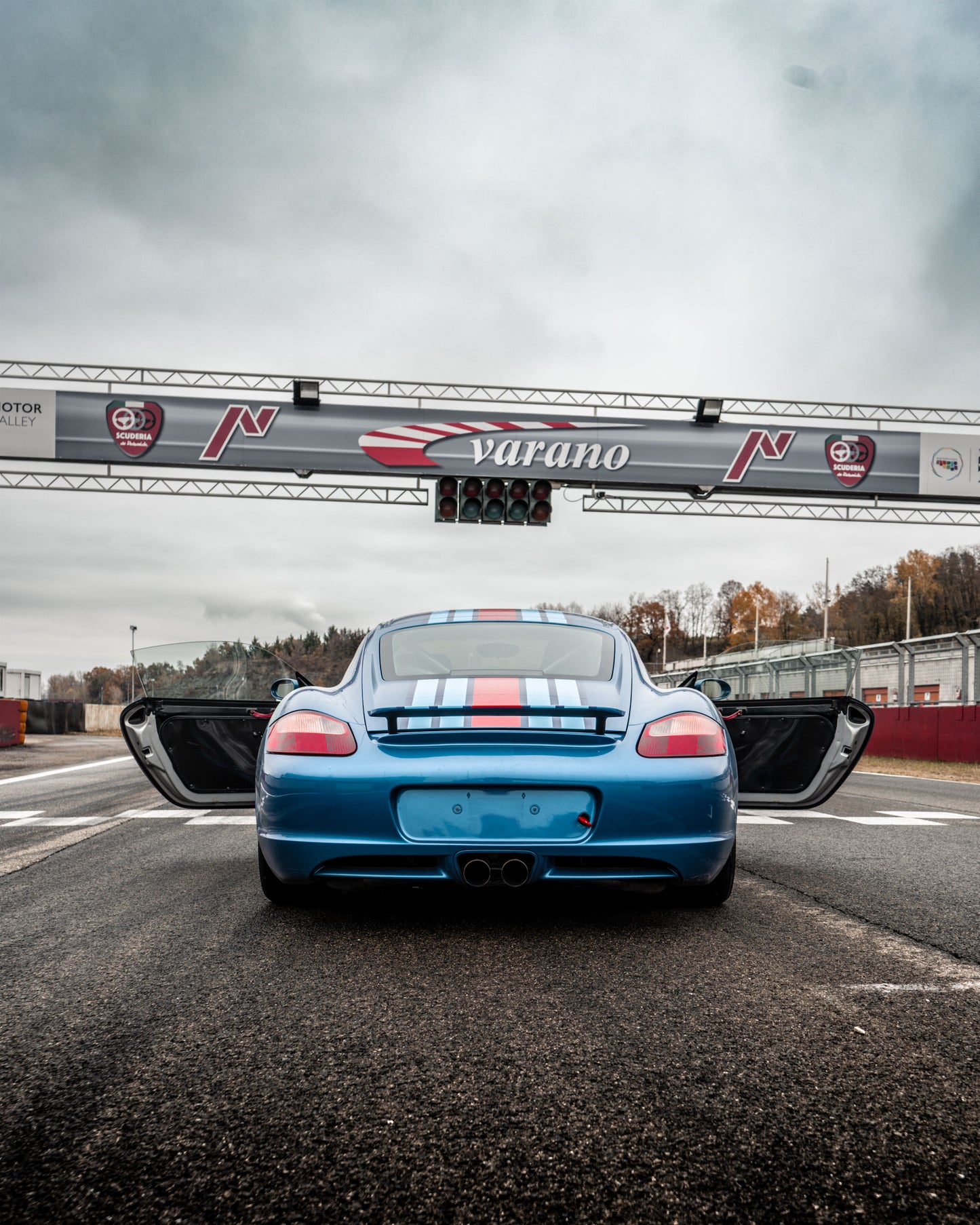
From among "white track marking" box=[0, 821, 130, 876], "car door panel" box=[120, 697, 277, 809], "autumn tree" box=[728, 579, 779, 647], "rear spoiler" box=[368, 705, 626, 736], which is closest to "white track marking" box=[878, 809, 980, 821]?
"rear spoiler" box=[368, 705, 626, 736]

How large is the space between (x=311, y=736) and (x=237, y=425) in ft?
58.4

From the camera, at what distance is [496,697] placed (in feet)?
11.6

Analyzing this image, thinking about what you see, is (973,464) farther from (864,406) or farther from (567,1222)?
(567,1222)

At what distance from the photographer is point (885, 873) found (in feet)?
15.9

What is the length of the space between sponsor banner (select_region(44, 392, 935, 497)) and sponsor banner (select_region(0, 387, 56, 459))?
0.23 meters


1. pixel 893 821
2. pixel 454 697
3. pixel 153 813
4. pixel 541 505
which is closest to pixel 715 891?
pixel 454 697

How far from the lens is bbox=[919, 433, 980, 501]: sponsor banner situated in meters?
20.9

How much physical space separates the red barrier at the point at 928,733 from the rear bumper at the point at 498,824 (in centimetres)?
1454

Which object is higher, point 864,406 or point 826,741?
point 864,406

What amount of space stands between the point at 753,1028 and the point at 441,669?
→ 6.66ft

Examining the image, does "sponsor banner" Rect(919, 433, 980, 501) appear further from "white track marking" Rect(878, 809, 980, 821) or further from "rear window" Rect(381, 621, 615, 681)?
"rear window" Rect(381, 621, 615, 681)

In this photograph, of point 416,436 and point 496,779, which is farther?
point 416,436

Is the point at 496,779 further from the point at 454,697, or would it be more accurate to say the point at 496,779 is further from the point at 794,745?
the point at 794,745

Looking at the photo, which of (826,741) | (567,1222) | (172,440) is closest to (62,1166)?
(567,1222)
